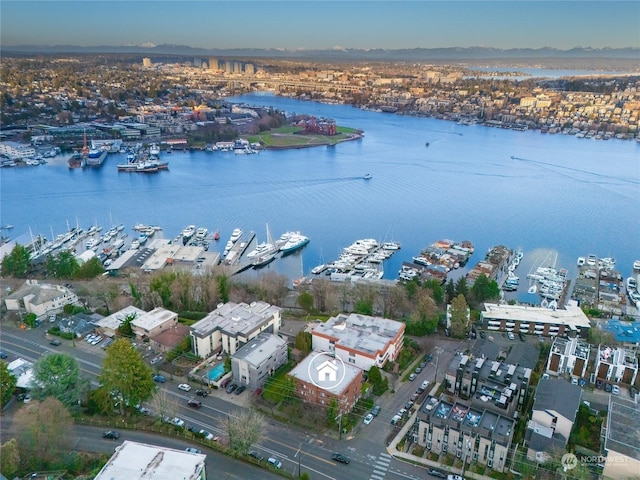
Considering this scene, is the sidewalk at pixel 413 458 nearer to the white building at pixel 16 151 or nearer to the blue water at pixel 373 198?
the blue water at pixel 373 198

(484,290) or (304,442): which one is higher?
(484,290)

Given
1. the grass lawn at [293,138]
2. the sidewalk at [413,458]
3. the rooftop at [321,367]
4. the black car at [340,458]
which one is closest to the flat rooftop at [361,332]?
the rooftop at [321,367]

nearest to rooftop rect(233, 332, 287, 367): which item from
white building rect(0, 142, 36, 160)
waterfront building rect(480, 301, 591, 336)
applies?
waterfront building rect(480, 301, 591, 336)

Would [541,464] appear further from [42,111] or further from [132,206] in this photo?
[42,111]

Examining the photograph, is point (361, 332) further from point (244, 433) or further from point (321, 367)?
point (244, 433)

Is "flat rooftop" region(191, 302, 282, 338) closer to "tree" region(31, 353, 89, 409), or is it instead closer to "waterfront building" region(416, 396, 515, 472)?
"tree" region(31, 353, 89, 409)

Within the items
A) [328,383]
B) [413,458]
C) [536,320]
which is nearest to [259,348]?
[328,383]

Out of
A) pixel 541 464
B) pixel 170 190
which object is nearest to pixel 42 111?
pixel 170 190

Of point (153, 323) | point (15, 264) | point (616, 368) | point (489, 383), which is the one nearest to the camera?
point (489, 383)
